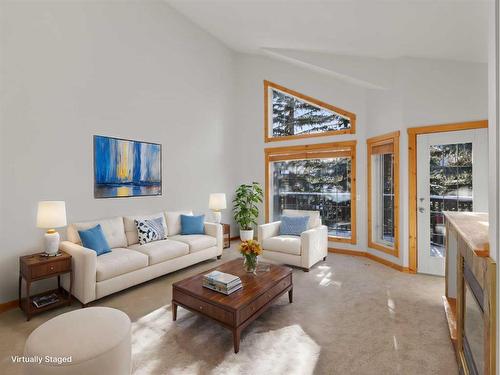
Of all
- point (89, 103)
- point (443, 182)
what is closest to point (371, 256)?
point (443, 182)

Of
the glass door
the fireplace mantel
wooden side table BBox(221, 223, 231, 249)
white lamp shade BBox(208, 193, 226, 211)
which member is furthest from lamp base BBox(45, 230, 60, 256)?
the glass door

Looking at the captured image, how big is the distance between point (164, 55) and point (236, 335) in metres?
4.66

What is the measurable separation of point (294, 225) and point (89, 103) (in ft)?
11.8

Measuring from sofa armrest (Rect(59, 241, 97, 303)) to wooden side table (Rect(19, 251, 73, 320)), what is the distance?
0.24ft

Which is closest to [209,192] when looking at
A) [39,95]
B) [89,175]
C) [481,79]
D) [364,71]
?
[89,175]

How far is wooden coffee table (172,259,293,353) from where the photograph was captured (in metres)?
2.22

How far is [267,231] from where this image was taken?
14.9 ft

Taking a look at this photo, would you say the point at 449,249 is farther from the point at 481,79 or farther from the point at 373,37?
the point at 373,37

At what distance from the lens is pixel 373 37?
367cm

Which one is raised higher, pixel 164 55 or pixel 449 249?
pixel 164 55

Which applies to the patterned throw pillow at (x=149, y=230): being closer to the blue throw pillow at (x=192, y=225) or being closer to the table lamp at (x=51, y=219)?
the blue throw pillow at (x=192, y=225)

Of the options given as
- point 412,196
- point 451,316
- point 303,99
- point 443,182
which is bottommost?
point 451,316

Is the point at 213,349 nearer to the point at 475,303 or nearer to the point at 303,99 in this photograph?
the point at 475,303

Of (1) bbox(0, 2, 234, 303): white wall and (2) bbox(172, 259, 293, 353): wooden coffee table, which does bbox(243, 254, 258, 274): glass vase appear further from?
(1) bbox(0, 2, 234, 303): white wall
